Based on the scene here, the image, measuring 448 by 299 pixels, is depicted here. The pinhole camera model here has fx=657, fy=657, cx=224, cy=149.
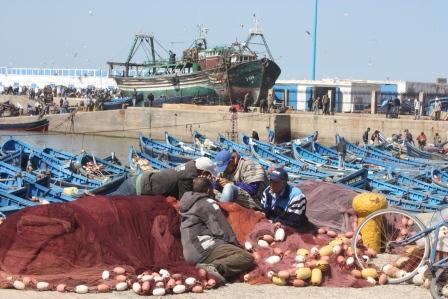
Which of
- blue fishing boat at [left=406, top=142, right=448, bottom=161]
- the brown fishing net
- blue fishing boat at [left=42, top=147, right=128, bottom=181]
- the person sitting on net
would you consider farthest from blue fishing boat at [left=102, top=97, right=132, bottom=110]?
the brown fishing net

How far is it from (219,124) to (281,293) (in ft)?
105

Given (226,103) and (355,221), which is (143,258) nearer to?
(355,221)

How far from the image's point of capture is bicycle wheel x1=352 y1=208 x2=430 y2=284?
21.0ft

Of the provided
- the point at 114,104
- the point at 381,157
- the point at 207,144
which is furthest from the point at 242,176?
the point at 114,104

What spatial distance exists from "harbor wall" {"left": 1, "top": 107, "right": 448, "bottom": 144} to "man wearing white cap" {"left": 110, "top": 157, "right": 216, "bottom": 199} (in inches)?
1026

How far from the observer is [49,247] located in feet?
20.6

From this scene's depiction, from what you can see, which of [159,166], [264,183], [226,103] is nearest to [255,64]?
[226,103]

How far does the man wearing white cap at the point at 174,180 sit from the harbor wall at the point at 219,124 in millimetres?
26057

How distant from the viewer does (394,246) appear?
6844 millimetres

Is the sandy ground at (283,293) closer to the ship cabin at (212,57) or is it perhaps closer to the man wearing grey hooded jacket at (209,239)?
the man wearing grey hooded jacket at (209,239)

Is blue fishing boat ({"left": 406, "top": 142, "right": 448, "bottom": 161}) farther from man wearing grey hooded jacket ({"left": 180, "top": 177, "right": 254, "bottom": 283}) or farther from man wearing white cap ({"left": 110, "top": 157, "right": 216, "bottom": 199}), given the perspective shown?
man wearing grey hooded jacket ({"left": 180, "top": 177, "right": 254, "bottom": 283})

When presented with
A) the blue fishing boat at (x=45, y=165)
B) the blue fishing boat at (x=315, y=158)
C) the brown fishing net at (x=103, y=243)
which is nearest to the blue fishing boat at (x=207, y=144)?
the blue fishing boat at (x=315, y=158)

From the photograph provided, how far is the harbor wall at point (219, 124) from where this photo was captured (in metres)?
Result: 33.6

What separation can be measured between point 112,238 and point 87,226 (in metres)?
0.27
